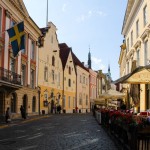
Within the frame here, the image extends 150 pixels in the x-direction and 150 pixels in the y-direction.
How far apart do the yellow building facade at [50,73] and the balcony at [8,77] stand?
10.4 m

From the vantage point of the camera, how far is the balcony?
26422mm

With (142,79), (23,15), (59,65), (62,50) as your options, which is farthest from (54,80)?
(142,79)

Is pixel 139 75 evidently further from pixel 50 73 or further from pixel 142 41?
pixel 50 73

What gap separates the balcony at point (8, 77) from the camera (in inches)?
1040

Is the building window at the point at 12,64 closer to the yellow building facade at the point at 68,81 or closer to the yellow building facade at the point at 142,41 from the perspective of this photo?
the yellow building facade at the point at 142,41

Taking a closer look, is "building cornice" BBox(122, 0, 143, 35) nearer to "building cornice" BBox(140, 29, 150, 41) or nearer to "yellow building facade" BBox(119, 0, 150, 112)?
"yellow building facade" BBox(119, 0, 150, 112)

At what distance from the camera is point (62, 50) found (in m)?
56.3

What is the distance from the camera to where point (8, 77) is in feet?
91.5

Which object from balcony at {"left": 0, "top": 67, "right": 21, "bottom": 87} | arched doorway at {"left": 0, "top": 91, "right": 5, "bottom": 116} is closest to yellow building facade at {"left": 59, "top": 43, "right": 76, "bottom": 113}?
balcony at {"left": 0, "top": 67, "right": 21, "bottom": 87}

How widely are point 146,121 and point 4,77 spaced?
20313mm

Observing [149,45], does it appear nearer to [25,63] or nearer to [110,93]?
[110,93]

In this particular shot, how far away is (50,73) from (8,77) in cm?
1762

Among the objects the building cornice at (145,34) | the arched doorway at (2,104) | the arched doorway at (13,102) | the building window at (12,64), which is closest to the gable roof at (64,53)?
the building window at (12,64)

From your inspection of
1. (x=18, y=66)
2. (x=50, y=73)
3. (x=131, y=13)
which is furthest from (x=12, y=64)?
(x=50, y=73)
